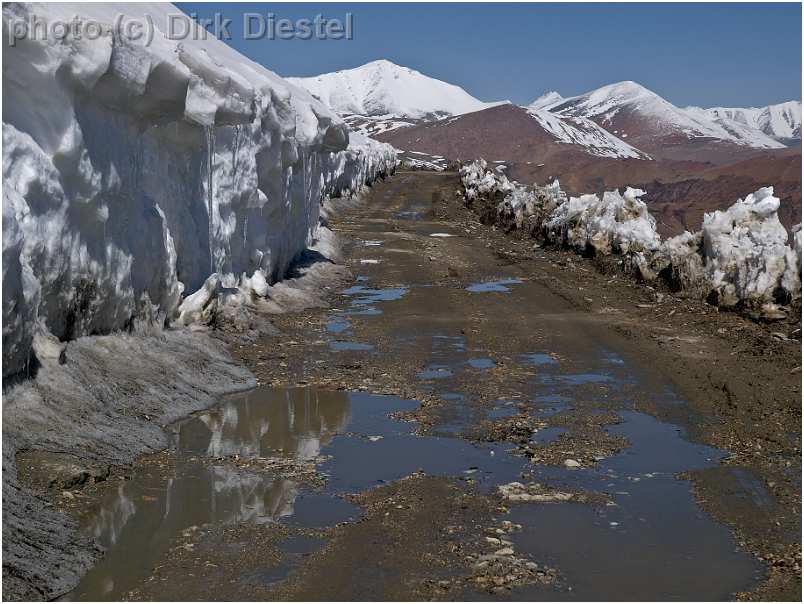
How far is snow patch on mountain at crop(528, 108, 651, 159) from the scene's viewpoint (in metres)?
123

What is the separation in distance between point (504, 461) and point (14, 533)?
3.80m

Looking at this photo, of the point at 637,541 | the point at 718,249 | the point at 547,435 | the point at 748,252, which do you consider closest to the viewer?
the point at 637,541

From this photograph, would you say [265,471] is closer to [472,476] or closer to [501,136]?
[472,476]

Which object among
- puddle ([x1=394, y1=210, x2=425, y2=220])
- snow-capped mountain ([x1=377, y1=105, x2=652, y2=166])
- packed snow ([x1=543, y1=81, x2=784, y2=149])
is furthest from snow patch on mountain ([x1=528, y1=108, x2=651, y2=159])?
puddle ([x1=394, y1=210, x2=425, y2=220])

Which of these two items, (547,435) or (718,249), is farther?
(718,249)

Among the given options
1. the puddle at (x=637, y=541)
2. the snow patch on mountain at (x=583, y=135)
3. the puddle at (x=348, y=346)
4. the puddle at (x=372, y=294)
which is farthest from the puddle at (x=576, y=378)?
the snow patch on mountain at (x=583, y=135)

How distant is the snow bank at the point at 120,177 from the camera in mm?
7285

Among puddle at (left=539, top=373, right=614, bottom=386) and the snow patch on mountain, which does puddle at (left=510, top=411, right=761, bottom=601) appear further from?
the snow patch on mountain

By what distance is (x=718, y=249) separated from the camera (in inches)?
636

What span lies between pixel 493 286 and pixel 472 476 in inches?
459

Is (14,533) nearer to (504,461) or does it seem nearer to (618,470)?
(504,461)

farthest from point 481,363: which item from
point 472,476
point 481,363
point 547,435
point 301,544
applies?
point 301,544

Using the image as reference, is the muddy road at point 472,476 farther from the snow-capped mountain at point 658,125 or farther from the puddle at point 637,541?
the snow-capped mountain at point 658,125

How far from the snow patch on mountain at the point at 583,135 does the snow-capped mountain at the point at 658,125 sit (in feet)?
39.4
